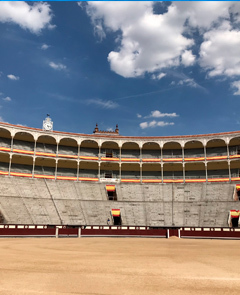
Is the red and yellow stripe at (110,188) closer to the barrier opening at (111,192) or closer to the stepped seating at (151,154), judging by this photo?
the barrier opening at (111,192)

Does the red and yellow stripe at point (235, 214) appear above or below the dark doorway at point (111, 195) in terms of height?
below

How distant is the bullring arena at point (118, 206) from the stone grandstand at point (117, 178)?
0.48 feet

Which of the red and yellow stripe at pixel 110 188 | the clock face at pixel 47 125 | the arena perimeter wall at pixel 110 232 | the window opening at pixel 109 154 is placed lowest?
the arena perimeter wall at pixel 110 232

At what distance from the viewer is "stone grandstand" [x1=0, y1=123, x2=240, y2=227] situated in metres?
34.4

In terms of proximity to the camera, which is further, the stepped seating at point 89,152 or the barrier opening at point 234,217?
the stepped seating at point 89,152

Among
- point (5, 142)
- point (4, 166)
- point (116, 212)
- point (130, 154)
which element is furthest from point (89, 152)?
point (116, 212)

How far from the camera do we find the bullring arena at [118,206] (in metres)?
7.60

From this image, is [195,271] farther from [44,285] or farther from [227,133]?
[227,133]

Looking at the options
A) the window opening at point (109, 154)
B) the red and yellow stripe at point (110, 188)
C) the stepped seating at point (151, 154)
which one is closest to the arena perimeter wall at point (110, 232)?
the red and yellow stripe at point (110, 188)

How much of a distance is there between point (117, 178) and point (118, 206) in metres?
11.3

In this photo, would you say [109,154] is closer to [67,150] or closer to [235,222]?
[67,150]

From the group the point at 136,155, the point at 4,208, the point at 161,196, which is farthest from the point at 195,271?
the point at 136,155

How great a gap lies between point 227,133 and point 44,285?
4274 centimetres

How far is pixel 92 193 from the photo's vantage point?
4119 centimetres
